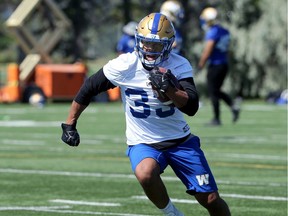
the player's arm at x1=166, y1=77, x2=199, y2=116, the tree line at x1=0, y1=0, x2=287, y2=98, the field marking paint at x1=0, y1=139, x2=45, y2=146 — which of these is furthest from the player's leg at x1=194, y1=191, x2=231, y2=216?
the tree line at x1=0, y1=0, x2=287, y2=98

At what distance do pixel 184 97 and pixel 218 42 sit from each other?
39.2 ft

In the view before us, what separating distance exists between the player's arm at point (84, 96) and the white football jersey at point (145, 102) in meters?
0.06

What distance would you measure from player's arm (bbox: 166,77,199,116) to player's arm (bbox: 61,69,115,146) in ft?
1.97

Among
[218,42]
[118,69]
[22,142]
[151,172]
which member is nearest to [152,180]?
[151,172]

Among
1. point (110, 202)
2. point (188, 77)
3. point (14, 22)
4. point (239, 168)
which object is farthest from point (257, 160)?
point (14, 22)

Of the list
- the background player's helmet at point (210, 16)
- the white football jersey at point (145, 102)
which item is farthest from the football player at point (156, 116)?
the background player's helmet at point (210, 16)

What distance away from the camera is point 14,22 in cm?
3294

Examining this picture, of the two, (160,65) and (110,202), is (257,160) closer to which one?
(110,202)

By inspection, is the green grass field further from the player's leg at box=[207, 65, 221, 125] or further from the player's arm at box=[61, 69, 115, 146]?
the player's arm at box=[61, 69, 115, 146]

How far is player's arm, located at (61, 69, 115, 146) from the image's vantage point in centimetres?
731

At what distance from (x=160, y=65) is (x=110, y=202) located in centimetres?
256

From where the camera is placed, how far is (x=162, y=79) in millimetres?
6746

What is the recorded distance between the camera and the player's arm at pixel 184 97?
22.4 ft

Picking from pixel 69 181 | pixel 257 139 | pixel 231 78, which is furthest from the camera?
pixel 231 78
